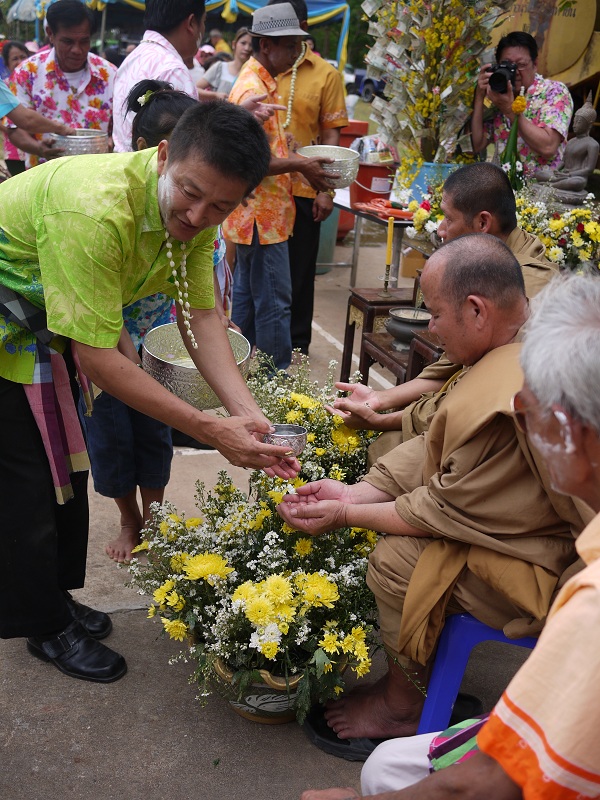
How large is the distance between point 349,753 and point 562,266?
296cm

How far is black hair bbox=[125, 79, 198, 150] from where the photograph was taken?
3.07 metres

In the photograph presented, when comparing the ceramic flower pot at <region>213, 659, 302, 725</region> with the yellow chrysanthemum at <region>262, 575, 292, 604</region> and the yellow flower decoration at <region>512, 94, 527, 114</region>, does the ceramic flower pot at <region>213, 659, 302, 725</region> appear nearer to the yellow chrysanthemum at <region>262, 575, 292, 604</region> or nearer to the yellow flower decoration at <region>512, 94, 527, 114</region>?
the yellow chrysanthemum at <region>262, 575, 292, 604</region>

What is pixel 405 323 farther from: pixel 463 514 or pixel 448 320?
pixel 463 514

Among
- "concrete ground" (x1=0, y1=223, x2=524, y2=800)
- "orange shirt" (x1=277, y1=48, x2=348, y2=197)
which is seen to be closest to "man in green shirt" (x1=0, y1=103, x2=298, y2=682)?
"concrete ground" (x1=0, y1=223, x2=524, y2=800)

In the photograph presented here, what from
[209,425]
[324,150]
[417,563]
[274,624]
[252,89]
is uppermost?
[252,89]

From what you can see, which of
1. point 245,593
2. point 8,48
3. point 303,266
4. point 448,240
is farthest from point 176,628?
point 8,48

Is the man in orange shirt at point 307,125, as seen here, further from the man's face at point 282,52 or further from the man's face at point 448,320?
the man's face at point 448,320

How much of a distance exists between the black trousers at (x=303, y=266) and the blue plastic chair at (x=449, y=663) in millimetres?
3598

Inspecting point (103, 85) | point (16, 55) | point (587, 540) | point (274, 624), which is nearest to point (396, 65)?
point (103, 85)

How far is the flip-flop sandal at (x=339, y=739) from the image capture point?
8.50 feet

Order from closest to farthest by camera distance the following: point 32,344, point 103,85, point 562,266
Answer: point 32,344
point 562,266
point 103,85

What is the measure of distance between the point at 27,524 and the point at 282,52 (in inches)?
136

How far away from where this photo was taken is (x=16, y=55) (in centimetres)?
975

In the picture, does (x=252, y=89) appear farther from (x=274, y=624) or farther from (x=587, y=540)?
(x=587, y=540)
